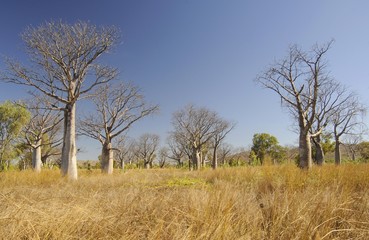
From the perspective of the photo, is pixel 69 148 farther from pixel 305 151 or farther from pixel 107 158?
pixel 305 151

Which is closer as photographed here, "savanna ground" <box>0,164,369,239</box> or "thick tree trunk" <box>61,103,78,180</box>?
"savanna ground" <box>0,164,369,239</box>

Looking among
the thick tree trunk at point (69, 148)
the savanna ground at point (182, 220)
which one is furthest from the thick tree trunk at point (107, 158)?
the savanna ground at point (182, 220)

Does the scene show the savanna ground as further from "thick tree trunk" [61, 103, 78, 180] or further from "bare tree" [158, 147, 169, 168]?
"bare tree" [158, 147, 169, 168]

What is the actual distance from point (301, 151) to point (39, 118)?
20.7 metres

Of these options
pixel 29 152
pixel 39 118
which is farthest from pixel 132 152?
pixel 39 118

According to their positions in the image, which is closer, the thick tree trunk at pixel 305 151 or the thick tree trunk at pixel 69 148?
the thick tree trunk at pixel 69 148

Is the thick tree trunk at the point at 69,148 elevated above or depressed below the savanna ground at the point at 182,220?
above

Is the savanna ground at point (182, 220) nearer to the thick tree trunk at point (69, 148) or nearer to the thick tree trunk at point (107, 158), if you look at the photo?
the thick tree trunk at point (69, 148)

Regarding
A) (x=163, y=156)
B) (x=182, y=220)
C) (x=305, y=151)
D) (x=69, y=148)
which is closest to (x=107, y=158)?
(x=69, y=148)

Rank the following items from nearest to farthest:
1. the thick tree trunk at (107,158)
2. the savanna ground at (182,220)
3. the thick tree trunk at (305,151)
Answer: the savanna ground at (182,220) → the thick tree trunk at (305,151) → the thick tree trunk at (107,158)

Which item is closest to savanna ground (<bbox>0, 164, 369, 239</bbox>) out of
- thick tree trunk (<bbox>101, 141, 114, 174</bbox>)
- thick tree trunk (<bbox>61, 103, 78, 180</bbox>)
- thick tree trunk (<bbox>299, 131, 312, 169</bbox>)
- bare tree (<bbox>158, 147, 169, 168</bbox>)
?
thick tree trunk (<bbox>61, 103, 78, 180</bbox>)

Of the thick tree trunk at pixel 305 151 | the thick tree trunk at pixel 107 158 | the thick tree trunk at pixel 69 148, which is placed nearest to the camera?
the thick tree trunk at pixel 69 148

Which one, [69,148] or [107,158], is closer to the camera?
[69,148]

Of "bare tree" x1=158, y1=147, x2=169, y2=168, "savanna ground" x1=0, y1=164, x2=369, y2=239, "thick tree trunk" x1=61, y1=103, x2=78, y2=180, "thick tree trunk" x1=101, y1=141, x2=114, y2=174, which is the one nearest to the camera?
"savanna ground" x1=0, y1=164, x2=369, y2=239
